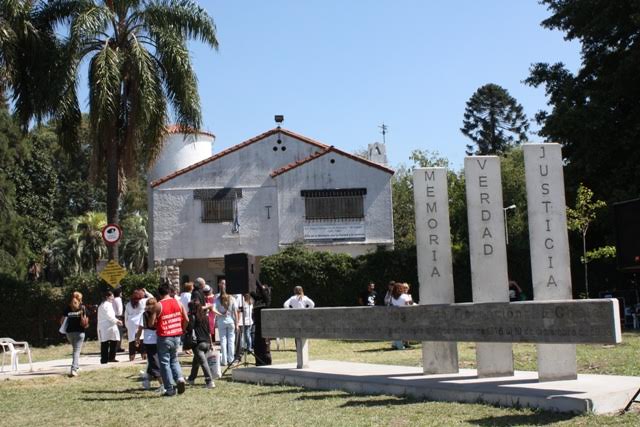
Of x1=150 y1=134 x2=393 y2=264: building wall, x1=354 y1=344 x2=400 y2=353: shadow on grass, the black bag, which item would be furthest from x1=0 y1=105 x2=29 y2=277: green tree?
the black bag

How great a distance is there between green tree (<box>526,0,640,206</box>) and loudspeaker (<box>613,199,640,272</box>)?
20.6 meters

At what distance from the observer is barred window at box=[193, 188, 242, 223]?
38.2 metres

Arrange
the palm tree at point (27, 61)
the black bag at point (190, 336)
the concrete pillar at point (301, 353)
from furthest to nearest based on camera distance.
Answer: the palm tree at point (27, 61) → the concrete pillar at point (301, 353) → the black bag at point (190, 336)

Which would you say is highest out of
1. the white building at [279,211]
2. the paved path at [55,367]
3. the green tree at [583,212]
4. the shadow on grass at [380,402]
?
the white building at [279,211]

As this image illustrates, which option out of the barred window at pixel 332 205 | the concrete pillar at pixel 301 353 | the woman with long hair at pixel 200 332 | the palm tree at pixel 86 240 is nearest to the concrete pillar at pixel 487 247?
the concrete pillar at pixel 301 353

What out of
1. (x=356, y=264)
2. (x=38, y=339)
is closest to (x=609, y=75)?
(x=356, y=264)

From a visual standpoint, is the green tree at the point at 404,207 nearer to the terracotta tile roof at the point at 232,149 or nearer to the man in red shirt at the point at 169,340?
the terracotta tile roof at the point at 232,149

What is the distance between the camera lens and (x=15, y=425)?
11.6 meters

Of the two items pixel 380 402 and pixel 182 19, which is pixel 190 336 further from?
pixel 182 19

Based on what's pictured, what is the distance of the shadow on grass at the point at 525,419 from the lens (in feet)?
29.9

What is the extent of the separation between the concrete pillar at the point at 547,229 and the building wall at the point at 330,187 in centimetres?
2629

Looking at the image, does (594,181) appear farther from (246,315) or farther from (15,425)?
(15,425)

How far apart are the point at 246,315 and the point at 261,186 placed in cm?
1962

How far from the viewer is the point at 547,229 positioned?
11.6 metres
